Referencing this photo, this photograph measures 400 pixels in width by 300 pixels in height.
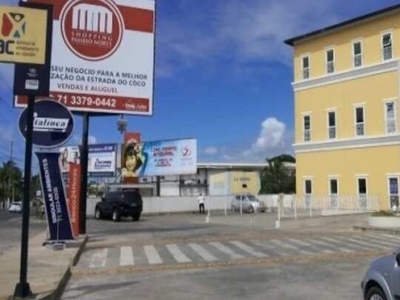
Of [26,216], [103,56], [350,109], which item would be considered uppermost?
[350,109]

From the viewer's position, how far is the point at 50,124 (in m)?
15.2

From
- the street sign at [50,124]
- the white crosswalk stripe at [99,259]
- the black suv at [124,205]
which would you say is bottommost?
the white crosswalk stripe at [99,259]

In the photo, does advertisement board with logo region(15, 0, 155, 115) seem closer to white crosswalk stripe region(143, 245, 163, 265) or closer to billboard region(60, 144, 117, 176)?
white crosswalk stripe region(143, 245, 163, 265)

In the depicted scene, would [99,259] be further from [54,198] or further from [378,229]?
[378,229]

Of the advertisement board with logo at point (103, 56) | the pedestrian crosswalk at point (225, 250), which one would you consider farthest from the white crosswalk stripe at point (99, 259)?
the advertisement board with logo at point (103, 56)

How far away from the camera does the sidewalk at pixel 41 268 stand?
10.6 meters

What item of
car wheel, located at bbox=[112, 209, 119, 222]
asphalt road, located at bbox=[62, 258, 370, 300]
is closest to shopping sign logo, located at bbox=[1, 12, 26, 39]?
asphalt road, located at bbox=[62, 258, 370, 300]

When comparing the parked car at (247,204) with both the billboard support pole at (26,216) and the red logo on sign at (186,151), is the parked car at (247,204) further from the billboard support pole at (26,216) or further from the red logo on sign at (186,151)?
the billboard support pole at (26,216)

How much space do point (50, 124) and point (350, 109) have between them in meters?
35.7

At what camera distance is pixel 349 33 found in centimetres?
4784

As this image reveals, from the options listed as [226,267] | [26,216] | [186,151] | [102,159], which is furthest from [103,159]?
[26,216]

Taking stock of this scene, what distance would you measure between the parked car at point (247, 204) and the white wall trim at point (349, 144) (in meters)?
7.56

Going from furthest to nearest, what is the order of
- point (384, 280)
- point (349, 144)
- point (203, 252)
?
point (349, 144) → point (203, 252) → point (384, 280)

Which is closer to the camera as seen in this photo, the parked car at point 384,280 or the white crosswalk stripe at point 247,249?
the parked car at point 384,280
